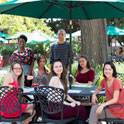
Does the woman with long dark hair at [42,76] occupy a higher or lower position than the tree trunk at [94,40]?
lower

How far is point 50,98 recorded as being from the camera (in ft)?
22.1

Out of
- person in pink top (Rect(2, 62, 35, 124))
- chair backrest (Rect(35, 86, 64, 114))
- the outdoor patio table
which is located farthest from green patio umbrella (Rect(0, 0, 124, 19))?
chair backrest (Rect(35, 86, 64, 114))

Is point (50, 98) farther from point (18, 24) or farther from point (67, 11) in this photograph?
point (18, 24)

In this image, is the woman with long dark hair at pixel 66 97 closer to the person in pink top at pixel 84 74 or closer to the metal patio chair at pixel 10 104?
the metal patio chair at pixel 10 104

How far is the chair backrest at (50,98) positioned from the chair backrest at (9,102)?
1.14ft

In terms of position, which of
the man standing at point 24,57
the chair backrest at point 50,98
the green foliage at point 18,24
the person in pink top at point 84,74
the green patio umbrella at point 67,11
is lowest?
the chair backrest at point 50,98

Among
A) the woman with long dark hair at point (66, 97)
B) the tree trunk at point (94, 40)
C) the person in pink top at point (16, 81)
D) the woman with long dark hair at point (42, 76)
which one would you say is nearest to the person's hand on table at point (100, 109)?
the woman with long dark hair at point (66, 97)

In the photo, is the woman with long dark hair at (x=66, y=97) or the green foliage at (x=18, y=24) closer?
the woman with long dark hair at (x=66, y=97)

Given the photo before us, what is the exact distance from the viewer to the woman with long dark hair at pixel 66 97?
22.9ft

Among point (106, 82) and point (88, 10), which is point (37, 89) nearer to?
point (106, 82)

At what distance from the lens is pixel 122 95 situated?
22.4 ft

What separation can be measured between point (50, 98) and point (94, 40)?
8044 mm

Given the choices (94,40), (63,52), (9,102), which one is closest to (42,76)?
(63,52)

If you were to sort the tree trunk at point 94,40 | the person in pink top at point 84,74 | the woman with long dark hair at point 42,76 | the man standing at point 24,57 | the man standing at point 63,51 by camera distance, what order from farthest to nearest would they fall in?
the tree trunk at point 94,40 → the man standing at point 24,57 → the man standing at point 63,51 → the woman with long dark hair at point 42,76 → the person in pink top at point 84,74
